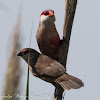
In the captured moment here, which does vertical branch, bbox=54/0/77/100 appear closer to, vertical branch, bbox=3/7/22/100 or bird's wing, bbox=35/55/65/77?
bird's wing, bbox=35/55/65/77

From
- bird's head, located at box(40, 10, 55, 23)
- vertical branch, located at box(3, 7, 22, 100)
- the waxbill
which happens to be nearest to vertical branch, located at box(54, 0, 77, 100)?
the waxbill

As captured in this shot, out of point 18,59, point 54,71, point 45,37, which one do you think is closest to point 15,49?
point 18,59

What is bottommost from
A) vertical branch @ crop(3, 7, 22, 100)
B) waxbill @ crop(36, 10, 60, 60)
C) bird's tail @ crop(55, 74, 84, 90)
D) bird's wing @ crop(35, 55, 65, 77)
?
bird's tail @ crop(55, 74, 84, 90)

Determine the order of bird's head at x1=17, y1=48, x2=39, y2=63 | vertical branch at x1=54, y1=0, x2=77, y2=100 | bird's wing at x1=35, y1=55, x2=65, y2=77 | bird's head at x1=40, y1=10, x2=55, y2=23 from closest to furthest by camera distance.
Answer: vertical branch at x1=54, y1=0, x2=77, y2=100, bird's wing at x1=35, y1=55, x2=65, y2=77, bird's head at x1=17, y1=48, x2=39, y2=63, bird's head at x1=40, y1=10, x2=55, y2=23

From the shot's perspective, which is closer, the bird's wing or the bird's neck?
the bird's wing

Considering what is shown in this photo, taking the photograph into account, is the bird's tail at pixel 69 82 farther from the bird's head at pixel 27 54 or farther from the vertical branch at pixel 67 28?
the bird's head at pixel 27 54

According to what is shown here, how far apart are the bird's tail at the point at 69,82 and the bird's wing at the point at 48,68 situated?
0.26ft

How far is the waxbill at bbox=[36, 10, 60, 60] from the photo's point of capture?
11.7ft

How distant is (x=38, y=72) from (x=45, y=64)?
0.15 meters

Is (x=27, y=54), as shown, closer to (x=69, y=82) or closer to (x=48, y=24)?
(x=48, y=24)

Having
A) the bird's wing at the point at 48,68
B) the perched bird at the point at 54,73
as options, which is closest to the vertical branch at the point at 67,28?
the perched bird at the point at 54,73

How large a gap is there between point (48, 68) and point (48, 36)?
0.71 m

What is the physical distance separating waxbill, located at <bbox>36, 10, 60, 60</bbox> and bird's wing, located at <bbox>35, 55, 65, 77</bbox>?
302mm

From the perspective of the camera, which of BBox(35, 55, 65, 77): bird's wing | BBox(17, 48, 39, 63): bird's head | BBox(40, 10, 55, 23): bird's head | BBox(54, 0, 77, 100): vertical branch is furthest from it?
BBox(40, 10, 55, 23): bird's head
